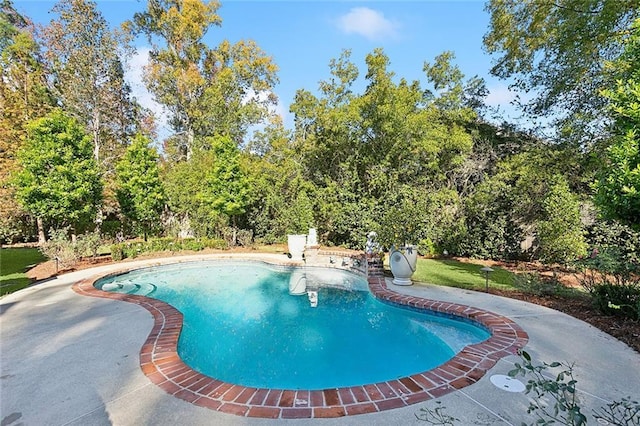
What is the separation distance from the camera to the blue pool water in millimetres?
4074

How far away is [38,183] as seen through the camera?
381 inches

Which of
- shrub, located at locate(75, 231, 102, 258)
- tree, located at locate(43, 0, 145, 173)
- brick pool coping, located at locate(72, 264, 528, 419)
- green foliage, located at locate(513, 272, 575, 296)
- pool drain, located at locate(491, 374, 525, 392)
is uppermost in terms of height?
tree, located at locate(43, 0, 145, 173)

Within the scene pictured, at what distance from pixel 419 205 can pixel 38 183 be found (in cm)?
1158

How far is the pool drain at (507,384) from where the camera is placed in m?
2.86

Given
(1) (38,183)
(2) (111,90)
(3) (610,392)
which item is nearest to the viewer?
(3) (610,392)

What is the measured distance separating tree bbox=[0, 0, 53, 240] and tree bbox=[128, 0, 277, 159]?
5974 mm

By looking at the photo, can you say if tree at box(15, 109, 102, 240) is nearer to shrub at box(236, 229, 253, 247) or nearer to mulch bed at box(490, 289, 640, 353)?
shrub at box(236, 229, 253, 247)

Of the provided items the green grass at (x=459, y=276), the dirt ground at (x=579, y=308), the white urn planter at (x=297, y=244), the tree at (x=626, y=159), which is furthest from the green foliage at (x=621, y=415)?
the white urn planter at (x=297, y=244)

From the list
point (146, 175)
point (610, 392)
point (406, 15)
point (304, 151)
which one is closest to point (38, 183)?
point (146, 175)

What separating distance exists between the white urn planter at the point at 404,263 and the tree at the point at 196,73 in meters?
16.3

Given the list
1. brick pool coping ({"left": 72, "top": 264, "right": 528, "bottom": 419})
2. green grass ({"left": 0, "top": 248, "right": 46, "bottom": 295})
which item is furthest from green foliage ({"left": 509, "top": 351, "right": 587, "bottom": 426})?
green grass ({"left": 0, "top": 248, "right": 46, "bottom": 295})

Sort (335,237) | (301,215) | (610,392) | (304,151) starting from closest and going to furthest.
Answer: (610,392)
(301,215)
(335,237)
(304,151)

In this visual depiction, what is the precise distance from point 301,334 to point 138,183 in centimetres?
1144

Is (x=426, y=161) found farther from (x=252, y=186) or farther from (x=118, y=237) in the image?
(x=118, y=237)
